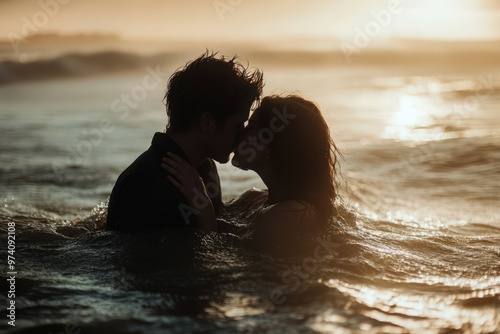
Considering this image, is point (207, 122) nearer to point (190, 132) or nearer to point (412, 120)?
point (190, 132)

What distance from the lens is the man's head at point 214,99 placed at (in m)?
5.51

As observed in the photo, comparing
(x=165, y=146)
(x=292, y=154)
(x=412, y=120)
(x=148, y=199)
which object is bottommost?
(x=148, y=199)

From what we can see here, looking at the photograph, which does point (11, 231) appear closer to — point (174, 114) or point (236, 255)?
point (174, 114)

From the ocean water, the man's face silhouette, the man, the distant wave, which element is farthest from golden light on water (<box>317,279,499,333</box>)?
the distant wave

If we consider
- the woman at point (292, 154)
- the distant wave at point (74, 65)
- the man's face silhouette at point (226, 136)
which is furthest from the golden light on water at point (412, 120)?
the distant wave at point (74, 65)

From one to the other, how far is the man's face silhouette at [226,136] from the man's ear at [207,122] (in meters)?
0.04

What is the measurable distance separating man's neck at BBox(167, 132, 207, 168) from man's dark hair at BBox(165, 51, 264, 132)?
0.05 metres

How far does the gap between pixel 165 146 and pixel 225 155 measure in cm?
61

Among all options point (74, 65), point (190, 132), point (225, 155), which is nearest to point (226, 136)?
point (225, 155)

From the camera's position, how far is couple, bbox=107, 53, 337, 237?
16.7 ft

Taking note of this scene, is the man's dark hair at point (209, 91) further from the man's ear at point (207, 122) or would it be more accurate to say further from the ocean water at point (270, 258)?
the ocean water at point (270, 258)

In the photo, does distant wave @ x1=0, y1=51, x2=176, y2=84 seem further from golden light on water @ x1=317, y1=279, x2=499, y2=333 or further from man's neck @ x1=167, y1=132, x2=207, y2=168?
golden light on water @ x1=317, y1=279, x2=499, y2=333

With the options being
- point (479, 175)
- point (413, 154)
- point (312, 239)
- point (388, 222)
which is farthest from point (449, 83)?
point (312, 239)

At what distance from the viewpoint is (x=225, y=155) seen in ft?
18.7
